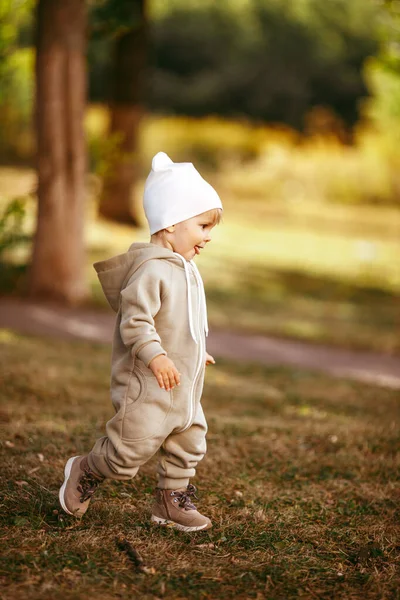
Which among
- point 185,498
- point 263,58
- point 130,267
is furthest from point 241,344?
point 263,58

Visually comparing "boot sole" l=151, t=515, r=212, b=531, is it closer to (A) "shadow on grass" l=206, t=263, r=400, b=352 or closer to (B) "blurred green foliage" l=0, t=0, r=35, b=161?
(A) "shadow on grass" l=206, t=263, r=400, b=352

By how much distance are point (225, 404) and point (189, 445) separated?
10.1 feet

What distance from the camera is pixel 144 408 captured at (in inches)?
142

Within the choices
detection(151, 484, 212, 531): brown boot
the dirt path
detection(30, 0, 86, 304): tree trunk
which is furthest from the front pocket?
detection(30, 0, 86, 304): tree trunk

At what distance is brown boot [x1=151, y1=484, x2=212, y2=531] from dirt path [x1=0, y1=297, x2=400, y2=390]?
458 centimetres

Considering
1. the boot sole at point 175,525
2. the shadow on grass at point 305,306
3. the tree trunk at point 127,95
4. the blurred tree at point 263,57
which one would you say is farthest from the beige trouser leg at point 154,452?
the blurred tree at point 263,57

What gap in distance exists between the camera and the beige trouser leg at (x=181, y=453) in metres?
3.75

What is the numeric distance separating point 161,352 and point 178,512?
0.82 m

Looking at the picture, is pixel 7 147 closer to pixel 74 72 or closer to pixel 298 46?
pixel 74 72

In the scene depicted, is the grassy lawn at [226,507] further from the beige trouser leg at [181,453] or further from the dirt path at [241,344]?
the dirt path at [241,344]

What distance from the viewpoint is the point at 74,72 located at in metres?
10.1

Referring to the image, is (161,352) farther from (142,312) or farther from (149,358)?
(142,312)

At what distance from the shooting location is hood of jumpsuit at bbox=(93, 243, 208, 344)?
368 centimetres

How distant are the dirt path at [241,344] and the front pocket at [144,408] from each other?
491 centimetres
